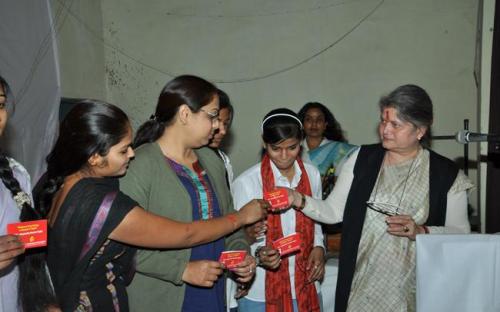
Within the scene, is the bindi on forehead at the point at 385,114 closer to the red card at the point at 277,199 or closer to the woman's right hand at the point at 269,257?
the red card at the point at 277,199

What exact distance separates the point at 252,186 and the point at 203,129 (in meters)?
0.70

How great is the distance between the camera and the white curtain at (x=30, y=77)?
3.48 meters

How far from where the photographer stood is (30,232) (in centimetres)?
136

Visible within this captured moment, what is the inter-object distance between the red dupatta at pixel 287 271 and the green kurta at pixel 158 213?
2.48 feet

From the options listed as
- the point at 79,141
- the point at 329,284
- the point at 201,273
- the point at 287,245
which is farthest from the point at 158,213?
the point at 329,284

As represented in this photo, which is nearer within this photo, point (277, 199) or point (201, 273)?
point (201, 273)

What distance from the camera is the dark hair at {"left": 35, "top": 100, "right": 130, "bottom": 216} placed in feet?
4.89

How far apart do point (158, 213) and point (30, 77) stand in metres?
2.68

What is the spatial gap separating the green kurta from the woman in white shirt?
2.23ft

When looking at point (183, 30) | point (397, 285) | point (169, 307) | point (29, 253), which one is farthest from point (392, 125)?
point (183, 30)

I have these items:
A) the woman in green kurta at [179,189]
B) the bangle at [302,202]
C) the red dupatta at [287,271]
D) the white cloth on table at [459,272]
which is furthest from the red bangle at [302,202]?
the white cloth on table at [459,272]

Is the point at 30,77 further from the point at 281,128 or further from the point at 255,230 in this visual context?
the point at 255,230

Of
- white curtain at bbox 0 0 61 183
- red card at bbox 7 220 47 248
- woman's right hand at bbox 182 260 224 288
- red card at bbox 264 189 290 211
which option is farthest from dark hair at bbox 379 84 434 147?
white curtain at bbox 0 0 61 183

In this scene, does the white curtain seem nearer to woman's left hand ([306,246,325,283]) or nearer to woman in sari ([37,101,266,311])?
woman in sari ([37,101,266,311])
